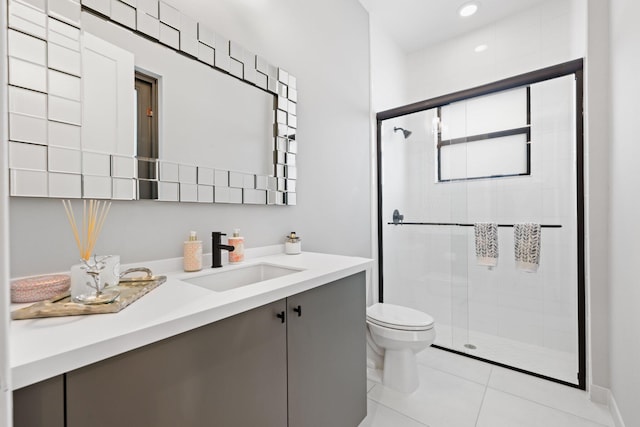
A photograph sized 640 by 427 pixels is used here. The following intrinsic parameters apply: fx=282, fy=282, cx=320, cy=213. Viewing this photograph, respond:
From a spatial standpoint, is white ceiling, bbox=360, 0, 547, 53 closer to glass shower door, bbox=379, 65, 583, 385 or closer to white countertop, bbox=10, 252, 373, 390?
glass shower door, bbox=379, 65, 583, 385

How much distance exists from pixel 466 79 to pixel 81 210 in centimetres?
315

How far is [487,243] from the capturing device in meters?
2.21

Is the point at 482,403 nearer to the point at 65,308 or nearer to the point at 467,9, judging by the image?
the point at 65,308

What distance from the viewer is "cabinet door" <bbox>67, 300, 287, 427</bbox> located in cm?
57

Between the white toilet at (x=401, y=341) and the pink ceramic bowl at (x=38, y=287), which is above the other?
the pink ceramic bowl at (x=38, y=287)

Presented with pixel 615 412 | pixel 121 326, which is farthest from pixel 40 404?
pixel 615 412

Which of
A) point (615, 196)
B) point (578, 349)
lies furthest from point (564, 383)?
point (615, 196)

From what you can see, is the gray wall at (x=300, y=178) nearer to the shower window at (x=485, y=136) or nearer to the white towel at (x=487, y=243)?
the shower window at (x=485, y=136)

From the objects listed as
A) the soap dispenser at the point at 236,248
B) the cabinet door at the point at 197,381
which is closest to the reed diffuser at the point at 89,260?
the cabinet door at the point at 197,381

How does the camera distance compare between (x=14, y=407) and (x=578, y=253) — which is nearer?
(x=14, y=407)

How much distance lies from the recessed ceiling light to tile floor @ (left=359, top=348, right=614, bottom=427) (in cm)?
289

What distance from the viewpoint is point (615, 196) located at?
1.47 metres

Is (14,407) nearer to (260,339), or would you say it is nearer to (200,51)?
(260,339)

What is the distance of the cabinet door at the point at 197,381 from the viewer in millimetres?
566
